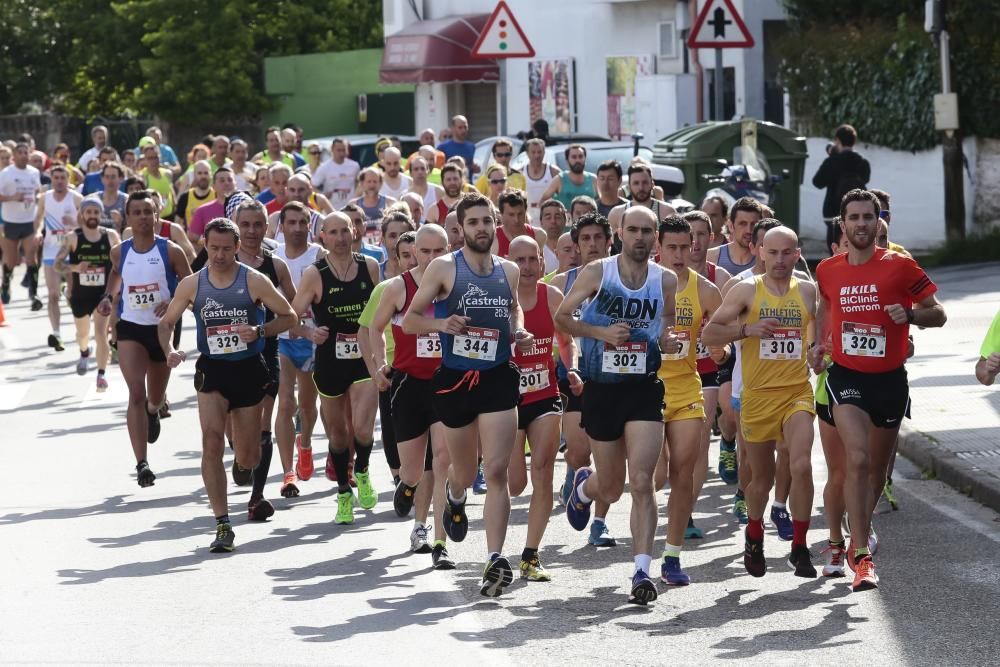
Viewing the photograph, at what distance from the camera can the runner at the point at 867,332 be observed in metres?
9.03

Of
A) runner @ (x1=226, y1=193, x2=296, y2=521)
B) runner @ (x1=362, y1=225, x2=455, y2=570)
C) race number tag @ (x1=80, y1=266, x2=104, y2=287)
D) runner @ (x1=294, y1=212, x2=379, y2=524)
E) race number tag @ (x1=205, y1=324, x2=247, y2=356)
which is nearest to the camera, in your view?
runner @ (x1=362, y1=225, x2=455, y2=570)

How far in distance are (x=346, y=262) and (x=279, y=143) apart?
37.8 feet

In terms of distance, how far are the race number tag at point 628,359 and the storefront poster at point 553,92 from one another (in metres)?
26.8

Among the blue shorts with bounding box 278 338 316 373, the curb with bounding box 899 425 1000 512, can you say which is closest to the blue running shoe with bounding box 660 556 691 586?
the curb with bounding box 899 425 1000 512

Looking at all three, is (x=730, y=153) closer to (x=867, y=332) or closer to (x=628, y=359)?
(x=867, y=332)

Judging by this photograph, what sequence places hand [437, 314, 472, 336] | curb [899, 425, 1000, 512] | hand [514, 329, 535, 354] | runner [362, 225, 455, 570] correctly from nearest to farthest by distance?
1. hand [437, 314, 472, 336]
2. hand [514, 329, 535, 354]
3. runner [362, 225, 455, 570]
4. curb [899, 425, 1000, 512]

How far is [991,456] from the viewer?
11.9 metres

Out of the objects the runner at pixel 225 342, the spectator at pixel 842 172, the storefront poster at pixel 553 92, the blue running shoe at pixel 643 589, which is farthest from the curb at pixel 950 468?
the storefront poster at pixel 553 92

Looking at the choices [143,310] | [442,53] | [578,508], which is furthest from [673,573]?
[442,53]

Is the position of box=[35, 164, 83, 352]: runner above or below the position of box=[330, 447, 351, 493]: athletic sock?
above

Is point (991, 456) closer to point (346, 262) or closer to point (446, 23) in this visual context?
point (346, 262)

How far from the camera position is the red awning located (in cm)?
3850

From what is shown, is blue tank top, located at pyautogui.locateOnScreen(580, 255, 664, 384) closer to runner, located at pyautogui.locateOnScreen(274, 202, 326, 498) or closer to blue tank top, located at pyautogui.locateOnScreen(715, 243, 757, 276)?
blue tank top, located at pyautogui.locateOnScreen(715, 243, 757, 276)

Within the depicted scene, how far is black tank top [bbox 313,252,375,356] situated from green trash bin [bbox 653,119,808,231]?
11307 millimetres
